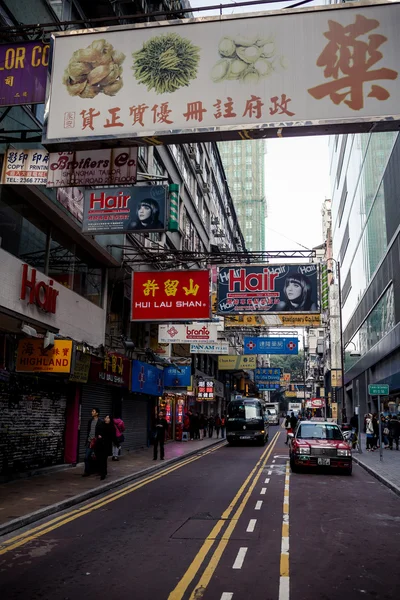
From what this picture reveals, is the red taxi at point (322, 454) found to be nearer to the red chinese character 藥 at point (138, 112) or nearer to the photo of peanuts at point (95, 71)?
the red chinese character 藥 at point (138, 112)

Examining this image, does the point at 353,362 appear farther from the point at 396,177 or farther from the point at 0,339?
the point at 0,339

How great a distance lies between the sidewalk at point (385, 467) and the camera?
14995mm

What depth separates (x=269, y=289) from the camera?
22391mm

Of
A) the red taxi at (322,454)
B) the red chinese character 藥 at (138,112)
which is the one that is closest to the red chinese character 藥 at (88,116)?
the red chinese character 藥 at (138,112)

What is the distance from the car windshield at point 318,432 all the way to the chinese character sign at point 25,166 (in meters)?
12.4

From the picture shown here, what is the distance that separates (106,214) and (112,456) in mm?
10682

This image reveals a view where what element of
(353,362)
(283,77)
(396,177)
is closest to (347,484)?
(283,77)

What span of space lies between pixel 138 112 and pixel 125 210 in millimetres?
6777

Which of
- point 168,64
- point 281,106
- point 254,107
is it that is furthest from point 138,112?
point 281,106

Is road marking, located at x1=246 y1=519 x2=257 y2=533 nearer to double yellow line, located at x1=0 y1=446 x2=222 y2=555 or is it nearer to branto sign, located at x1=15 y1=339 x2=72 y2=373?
double yellow line, located at x1=0 y1=446 x2=222 y2=555

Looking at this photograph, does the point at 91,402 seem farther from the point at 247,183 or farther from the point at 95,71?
the point at 247,183

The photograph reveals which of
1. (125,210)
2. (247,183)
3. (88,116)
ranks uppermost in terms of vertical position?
(247,183)

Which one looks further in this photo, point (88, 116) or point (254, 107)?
point (88, 116)

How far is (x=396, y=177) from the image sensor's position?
28.0 metres
